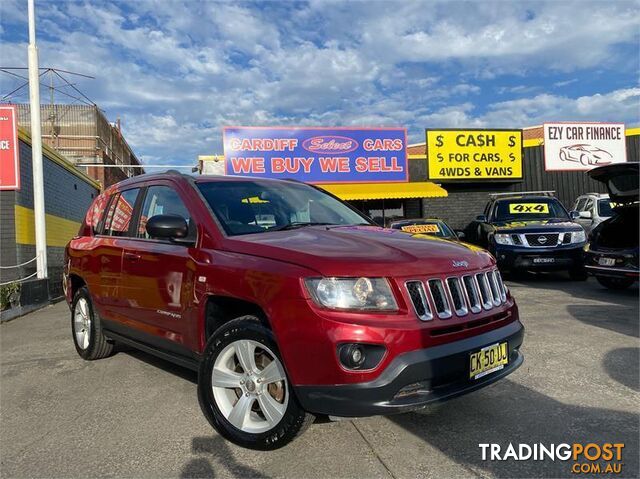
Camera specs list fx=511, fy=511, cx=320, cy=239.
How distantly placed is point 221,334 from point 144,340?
1.26 meters

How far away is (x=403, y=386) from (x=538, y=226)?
8273 millimetres

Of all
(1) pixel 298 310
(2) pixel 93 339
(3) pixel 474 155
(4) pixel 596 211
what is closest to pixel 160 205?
(2) pixel 93 339

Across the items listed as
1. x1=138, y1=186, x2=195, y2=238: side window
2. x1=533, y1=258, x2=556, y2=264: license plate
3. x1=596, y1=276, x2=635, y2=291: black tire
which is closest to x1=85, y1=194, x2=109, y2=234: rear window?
x1=138, y1=186, x2=195, y2=238: side window

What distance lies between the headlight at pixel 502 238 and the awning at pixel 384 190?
278 inches

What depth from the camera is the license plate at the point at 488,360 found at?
2.83 metres

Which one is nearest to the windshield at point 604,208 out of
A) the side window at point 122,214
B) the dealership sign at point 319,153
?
the dealership sign at point 319,153

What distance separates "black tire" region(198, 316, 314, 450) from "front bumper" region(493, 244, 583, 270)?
25.7ft

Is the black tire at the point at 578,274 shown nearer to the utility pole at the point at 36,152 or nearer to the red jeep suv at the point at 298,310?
the red jeep suv at the point at 298,310

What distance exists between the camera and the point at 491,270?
11.0 feet

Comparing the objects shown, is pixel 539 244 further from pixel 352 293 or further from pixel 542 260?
pixel 352 293

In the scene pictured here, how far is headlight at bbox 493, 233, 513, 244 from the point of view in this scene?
9906mm

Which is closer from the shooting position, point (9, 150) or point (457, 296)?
point (457, 296)

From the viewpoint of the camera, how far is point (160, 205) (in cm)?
409

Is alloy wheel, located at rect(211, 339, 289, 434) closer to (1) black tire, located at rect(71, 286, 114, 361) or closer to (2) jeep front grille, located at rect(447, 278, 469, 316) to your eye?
(2) jeep front grille, located at rect(447, 278, 469, 316)
